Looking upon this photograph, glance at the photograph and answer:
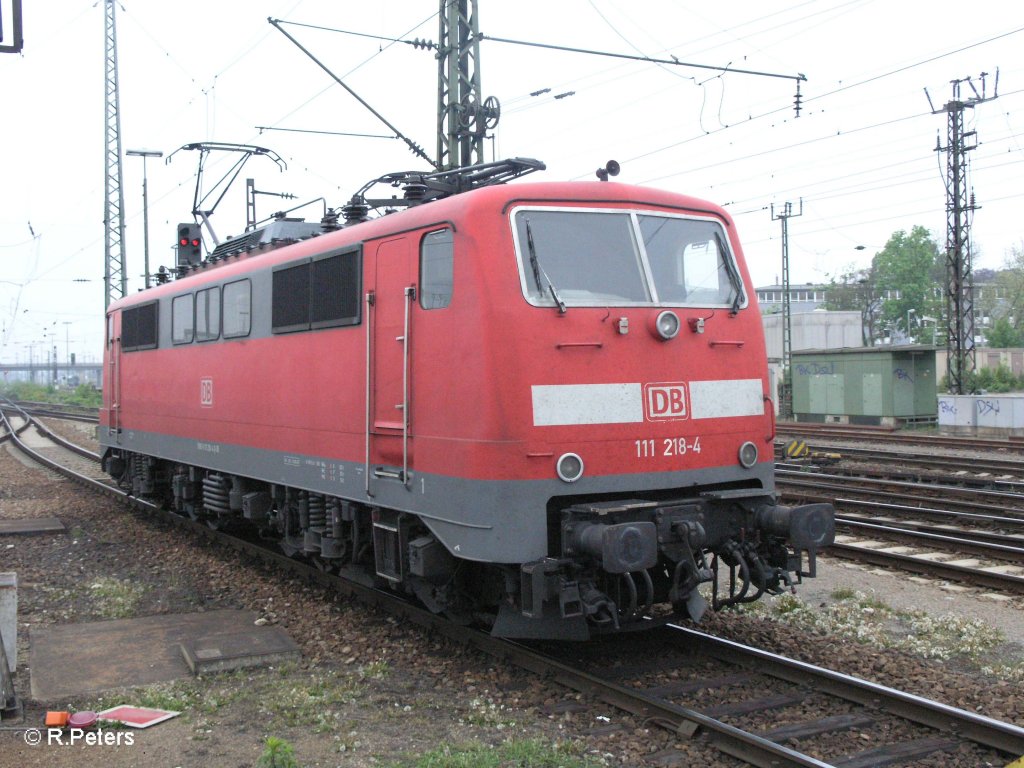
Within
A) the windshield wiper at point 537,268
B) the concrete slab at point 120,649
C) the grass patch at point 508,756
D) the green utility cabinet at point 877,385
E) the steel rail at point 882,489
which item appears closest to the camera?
the grass patch at point 508,756

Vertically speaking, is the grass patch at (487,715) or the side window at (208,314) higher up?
the side window at (208,314)

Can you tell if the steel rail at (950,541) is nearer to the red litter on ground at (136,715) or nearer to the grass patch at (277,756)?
the grass patch at (277,756)

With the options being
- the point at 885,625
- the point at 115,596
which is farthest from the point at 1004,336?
the point at 115,596

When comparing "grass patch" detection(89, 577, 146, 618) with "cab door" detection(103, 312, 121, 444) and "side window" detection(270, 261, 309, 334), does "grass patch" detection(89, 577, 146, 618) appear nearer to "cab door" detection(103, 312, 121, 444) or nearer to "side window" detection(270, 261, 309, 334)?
"side window" detection(270, 261, 309, 334)

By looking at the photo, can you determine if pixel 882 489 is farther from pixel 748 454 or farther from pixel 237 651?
pixel 237 651


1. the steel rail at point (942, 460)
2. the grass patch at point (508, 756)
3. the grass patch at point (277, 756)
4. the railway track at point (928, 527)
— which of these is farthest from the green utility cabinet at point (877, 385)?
the grass patch at point (277, 756)

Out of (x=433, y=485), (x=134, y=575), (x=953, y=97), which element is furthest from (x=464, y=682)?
(x=953, y=97)

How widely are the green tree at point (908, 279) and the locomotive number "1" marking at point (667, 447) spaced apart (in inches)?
2784

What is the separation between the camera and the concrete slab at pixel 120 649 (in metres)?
6.84

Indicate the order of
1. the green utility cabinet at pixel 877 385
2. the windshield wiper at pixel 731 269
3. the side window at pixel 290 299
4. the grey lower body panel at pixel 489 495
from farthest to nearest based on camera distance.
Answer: the green utility cabinet at pixel 877 385, the side window at pixel 290 299, the windshield wiper at pixel 731 269, the grey lower body panel at pixel 489 495

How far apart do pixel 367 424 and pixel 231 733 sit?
2587mm

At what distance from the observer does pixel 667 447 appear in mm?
6781

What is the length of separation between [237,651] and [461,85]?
10702 mm

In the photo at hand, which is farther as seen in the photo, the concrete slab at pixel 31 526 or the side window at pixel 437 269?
the concrete slab at pixel 31 526
